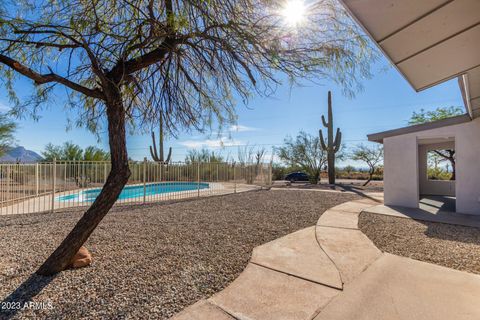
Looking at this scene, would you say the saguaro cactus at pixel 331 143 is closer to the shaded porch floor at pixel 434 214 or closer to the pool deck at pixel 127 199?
the pool deck at pixel 127 199

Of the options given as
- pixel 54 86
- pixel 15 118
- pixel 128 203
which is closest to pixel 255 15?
pixel 54 86

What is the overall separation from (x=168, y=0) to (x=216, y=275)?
3.57m

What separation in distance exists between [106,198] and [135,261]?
1002 mm

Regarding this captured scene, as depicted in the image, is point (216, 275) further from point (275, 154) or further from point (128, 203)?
point (275, 154)

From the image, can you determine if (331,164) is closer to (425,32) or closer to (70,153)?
(425,32)

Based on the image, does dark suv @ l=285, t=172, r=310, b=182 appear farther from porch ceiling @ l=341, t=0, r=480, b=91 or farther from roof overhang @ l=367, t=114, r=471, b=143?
porch ceiling @ l=341, t=0, r=480, b=91

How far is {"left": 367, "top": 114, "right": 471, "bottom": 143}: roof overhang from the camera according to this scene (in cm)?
657

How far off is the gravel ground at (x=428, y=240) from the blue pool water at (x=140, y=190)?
6.92 m

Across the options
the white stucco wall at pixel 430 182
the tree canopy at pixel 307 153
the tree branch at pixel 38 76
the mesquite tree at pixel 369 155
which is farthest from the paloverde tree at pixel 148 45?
the mesquite tree at pixel 369 155

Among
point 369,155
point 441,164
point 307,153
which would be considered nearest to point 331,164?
point 307,153

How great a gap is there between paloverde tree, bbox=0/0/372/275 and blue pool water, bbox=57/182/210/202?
4623mm

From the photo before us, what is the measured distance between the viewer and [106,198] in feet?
9.63

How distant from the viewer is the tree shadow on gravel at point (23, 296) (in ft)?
6.95

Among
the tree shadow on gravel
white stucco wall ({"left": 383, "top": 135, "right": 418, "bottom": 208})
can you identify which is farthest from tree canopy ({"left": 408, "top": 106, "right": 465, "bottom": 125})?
the tree shadow on gravel
